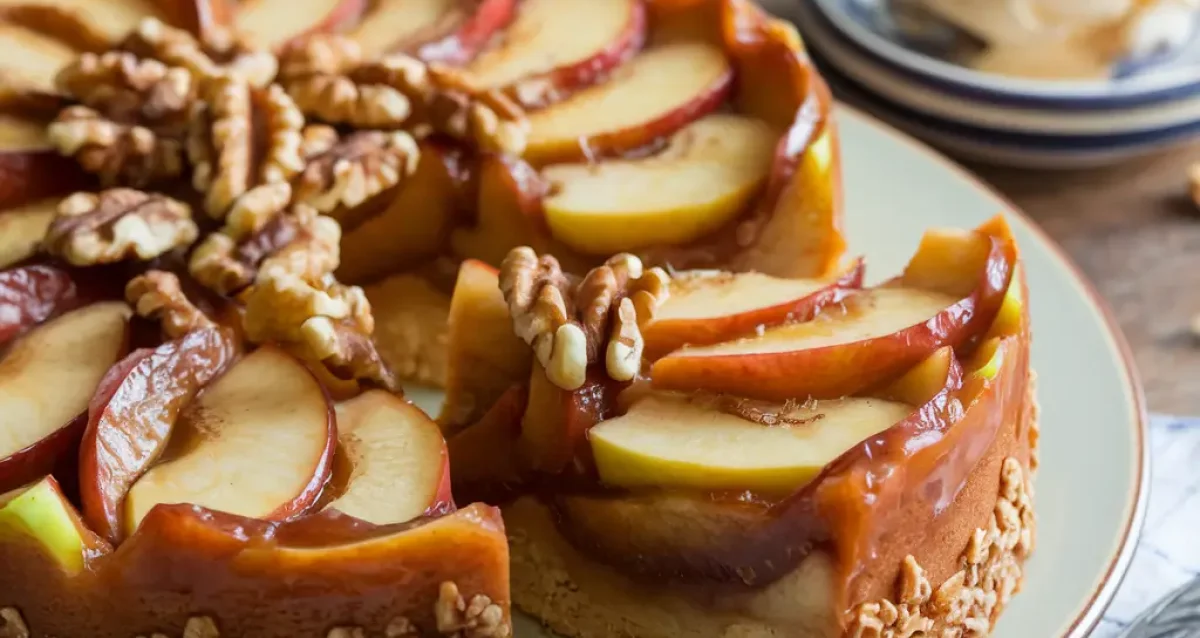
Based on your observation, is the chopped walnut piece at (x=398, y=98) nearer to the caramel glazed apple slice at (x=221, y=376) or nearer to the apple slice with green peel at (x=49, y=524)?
the caramel glazed apple slice at (x=221, y=376)

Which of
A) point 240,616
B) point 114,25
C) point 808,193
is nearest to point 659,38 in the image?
point 808,193

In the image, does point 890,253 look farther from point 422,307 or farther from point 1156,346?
point 422,307

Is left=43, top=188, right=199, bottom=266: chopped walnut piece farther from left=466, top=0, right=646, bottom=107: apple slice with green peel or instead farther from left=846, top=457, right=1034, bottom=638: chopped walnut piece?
left=846, top=457, right=1034, bottom=638: chopped walnut piece

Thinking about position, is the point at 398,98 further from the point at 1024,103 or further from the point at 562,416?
the point at 1024,103

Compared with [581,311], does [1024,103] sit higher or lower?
lower

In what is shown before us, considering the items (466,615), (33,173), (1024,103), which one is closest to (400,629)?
(466,615)

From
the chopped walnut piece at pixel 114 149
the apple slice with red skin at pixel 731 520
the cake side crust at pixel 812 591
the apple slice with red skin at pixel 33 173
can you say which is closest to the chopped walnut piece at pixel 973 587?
the cake side crust at pixel 812 591
